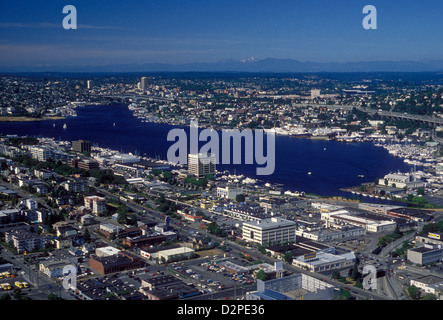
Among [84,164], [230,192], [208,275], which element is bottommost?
[208,275]

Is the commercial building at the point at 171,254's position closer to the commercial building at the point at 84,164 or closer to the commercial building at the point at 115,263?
the commercial building at the point at 115,263

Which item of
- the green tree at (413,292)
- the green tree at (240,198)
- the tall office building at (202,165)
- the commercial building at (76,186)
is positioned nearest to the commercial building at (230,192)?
the green tree at (240,198)

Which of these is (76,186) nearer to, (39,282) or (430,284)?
(39,282)

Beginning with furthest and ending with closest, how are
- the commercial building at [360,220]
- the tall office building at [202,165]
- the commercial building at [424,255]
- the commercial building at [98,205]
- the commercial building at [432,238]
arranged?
the tall office building at [202,165], the commercial building at [98,205], the commercial building at [360,220], the commercial building at [432,238], the commercial building at [424,255]

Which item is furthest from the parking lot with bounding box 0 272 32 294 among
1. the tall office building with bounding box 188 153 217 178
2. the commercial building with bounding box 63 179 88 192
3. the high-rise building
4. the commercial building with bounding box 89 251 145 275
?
the high-rise building

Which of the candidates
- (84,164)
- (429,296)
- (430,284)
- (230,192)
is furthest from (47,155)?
(429,296)

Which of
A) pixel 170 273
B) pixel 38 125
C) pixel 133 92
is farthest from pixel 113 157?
pixel 133 92
